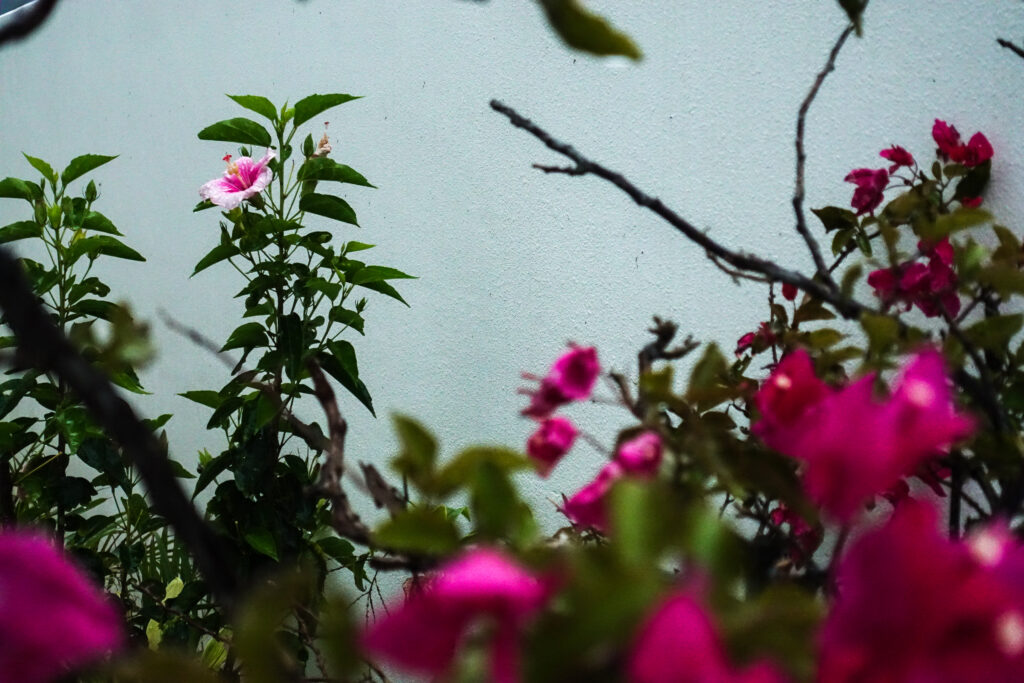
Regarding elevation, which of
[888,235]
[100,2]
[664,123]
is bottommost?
[888,235]

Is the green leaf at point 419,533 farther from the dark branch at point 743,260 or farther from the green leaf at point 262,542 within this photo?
the green leaf at point 262,542

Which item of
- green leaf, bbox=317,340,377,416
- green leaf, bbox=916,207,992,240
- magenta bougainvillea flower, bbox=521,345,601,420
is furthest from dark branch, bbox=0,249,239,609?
green leaf, bbox=317,340,377,416

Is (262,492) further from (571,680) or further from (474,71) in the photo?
(571,680)

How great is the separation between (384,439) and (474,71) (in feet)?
2.15

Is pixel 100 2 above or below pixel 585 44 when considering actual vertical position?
above

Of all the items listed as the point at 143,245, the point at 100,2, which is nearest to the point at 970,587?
the point at 143,245

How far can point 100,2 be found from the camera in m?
2.44

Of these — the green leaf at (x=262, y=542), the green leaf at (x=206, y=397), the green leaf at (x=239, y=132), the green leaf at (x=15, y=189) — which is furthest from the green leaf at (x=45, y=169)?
the green leaf at (x=262, y=542)

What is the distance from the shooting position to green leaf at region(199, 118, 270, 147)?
1.18 m

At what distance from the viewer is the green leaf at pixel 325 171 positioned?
1172 millimetres

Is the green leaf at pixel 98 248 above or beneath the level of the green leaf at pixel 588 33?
above

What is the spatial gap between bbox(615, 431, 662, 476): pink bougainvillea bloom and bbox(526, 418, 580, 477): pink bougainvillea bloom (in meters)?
0.05

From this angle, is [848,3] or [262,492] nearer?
[848,3]

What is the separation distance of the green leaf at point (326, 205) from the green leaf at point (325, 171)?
0.03m
